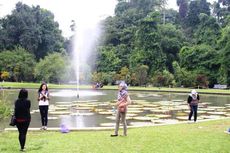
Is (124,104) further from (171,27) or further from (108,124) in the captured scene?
(171,27)

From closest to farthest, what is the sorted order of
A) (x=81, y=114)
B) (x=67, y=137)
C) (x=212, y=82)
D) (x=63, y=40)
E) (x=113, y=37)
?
(x=67, y=137) → (x=81, y=114) → (x=212, y=82) → (x=113, y=37) → (x=63, y=40)

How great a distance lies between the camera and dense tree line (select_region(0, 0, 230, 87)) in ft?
185

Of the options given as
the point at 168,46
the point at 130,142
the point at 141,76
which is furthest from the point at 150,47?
the point at 130,142

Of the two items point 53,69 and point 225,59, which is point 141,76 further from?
point 53,69

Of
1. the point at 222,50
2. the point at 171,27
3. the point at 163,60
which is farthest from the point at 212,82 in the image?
the point at 171,27

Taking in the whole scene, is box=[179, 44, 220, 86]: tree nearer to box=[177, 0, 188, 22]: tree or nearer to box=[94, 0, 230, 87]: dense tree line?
box=[94, 0, 230, 87]: dense tree line

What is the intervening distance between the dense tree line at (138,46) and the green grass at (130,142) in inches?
1613

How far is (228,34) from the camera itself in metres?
53.5

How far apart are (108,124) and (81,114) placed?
3.93 m

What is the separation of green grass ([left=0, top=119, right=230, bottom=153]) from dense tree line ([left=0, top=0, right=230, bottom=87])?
1613 inches

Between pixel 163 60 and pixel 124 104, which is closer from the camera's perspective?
pixel 124 104

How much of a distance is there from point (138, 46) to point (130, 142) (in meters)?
57.4

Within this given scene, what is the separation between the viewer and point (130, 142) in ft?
33.3

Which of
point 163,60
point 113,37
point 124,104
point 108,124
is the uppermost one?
point 113,37
